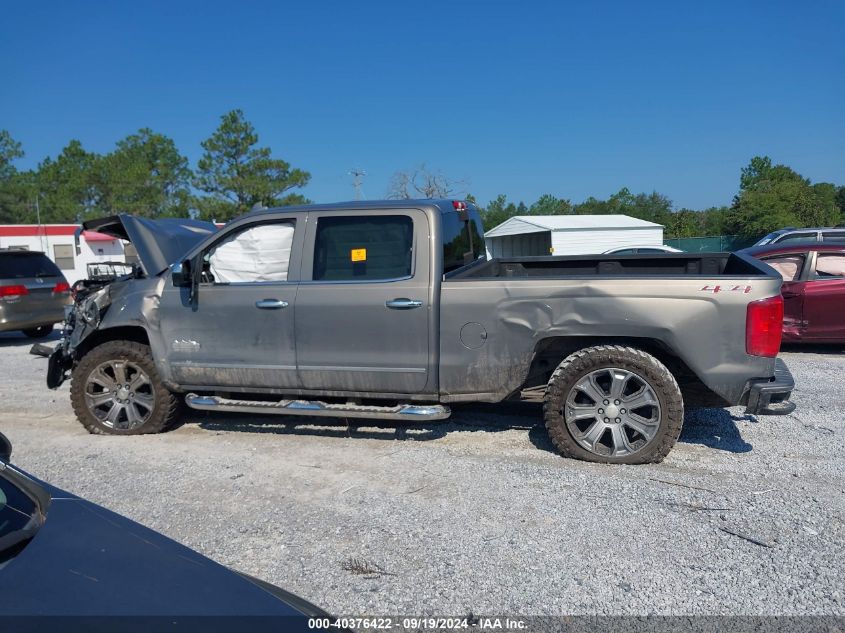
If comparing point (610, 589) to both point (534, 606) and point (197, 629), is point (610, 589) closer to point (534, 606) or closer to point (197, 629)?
point (534, 606)

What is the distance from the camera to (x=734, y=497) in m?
4.00

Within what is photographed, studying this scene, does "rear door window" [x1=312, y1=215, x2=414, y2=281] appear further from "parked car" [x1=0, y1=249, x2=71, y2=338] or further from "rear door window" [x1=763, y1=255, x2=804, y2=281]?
"parked car" [x1=0, y1=249, x2=71, y2=338]

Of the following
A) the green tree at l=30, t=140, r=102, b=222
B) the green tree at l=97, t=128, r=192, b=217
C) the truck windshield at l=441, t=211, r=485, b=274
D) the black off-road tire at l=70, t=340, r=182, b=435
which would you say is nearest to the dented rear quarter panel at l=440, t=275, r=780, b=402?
the truck windshield at l=441, t=211, r=485, b=274

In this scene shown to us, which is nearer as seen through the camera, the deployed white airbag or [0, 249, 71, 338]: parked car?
the deployed white airbag

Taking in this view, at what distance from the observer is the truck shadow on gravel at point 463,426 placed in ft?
17.1

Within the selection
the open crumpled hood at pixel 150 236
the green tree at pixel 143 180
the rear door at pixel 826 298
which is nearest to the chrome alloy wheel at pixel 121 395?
the open crumpled hood at pixel 150 236

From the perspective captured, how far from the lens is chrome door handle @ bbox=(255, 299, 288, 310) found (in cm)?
501

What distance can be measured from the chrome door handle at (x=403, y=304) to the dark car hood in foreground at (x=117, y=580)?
2787 mm

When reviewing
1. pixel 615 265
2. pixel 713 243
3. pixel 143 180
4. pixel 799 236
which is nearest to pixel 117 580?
pixel 615 265

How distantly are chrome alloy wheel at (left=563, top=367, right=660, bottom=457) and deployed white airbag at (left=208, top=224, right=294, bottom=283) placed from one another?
2.54 m

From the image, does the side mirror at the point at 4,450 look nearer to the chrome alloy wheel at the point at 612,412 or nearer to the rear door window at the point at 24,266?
the chrome alloy wheel at the point at 612,412

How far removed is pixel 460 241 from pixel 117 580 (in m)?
4.16

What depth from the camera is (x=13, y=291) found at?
1103 cm

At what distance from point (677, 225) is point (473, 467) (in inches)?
2322
